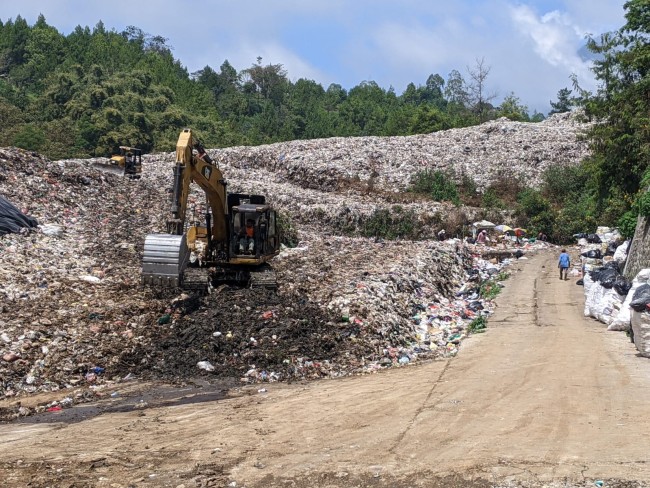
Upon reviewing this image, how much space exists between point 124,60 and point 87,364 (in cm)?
6817

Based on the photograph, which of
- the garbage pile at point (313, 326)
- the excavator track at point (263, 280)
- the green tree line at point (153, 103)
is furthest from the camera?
the green tree line at point (153, 103)

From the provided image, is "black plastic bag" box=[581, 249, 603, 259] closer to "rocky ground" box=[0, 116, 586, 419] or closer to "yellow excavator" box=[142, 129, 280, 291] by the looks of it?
Answer: "rocky ground" box=[0, 116, 586, 419]

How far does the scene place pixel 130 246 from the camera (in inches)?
662

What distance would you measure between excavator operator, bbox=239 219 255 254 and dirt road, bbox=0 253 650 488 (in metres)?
3.79

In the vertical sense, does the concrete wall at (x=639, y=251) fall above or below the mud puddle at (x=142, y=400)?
above

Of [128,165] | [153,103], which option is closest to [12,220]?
[128,165]

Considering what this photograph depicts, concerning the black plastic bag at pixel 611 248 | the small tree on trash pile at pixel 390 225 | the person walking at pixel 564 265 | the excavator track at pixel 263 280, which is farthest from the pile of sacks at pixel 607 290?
the small tree on trash pile at pixel 390 225

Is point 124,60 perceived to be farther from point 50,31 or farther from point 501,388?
point 501,388

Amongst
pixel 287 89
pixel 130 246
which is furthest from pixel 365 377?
pixel 287 89

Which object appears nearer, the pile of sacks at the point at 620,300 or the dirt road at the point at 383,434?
the dirt road at the point at 383,434

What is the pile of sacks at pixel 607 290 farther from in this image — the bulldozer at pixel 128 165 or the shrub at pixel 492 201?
the bulldozer at pixel 128 165

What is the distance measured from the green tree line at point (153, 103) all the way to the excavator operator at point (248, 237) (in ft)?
93.1

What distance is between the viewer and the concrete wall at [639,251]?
46.5 feet

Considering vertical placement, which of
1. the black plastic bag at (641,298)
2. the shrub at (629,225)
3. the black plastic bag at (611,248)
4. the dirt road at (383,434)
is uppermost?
the shrub at (629,225)
